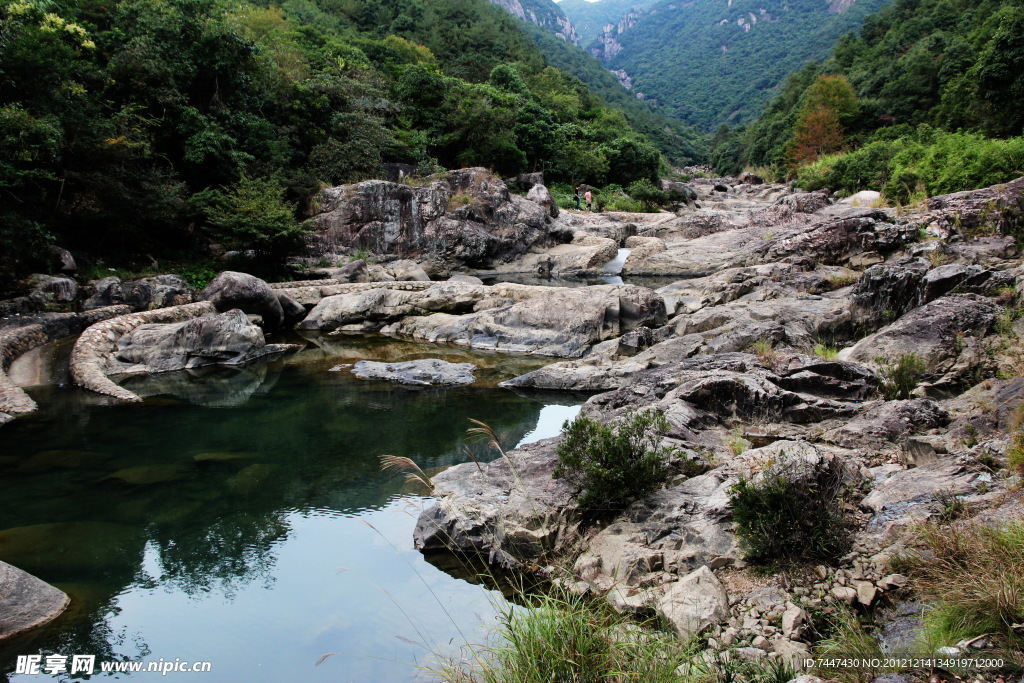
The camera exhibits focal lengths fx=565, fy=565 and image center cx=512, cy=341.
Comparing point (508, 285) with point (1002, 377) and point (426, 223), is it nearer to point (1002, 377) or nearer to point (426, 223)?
point (426, 223)

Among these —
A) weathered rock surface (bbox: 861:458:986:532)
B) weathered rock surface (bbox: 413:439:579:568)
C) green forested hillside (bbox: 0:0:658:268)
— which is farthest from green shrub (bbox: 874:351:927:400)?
green forested hillside (bbox: 0:0:658:268)

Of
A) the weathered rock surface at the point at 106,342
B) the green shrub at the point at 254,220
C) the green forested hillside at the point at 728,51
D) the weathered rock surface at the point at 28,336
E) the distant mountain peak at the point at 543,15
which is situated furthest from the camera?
the distant mountain peak at the point at 543,15

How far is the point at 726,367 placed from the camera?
7.30 meters

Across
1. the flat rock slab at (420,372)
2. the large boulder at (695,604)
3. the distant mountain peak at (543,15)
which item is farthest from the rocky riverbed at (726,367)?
the distant mountain peak at (543,15)

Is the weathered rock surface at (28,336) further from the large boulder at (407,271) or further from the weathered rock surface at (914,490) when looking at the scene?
the weathered rock surface at (914,490)

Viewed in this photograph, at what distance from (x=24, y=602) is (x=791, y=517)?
5362 millimetres

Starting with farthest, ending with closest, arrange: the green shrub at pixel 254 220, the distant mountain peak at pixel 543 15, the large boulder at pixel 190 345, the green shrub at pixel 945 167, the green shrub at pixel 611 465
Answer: the distant mountain peak at pixel 543 15, the green shrub at pixel 254 220, the green shrub at pixel 945 167, the large boulder at pixel 190 345, the green shrub at pixel 611 465

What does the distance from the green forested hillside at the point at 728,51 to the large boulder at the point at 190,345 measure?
117623 mm

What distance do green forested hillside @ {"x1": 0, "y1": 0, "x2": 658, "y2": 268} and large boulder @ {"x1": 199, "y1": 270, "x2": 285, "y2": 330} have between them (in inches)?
139

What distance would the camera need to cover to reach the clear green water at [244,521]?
393 cm

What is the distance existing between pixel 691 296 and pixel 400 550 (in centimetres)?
1073

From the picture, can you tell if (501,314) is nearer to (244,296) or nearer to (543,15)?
(244,296)

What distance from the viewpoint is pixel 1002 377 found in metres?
5.82

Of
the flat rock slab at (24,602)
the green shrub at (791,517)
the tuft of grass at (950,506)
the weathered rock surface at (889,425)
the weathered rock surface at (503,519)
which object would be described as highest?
the weathered rock surface at (889,425)
